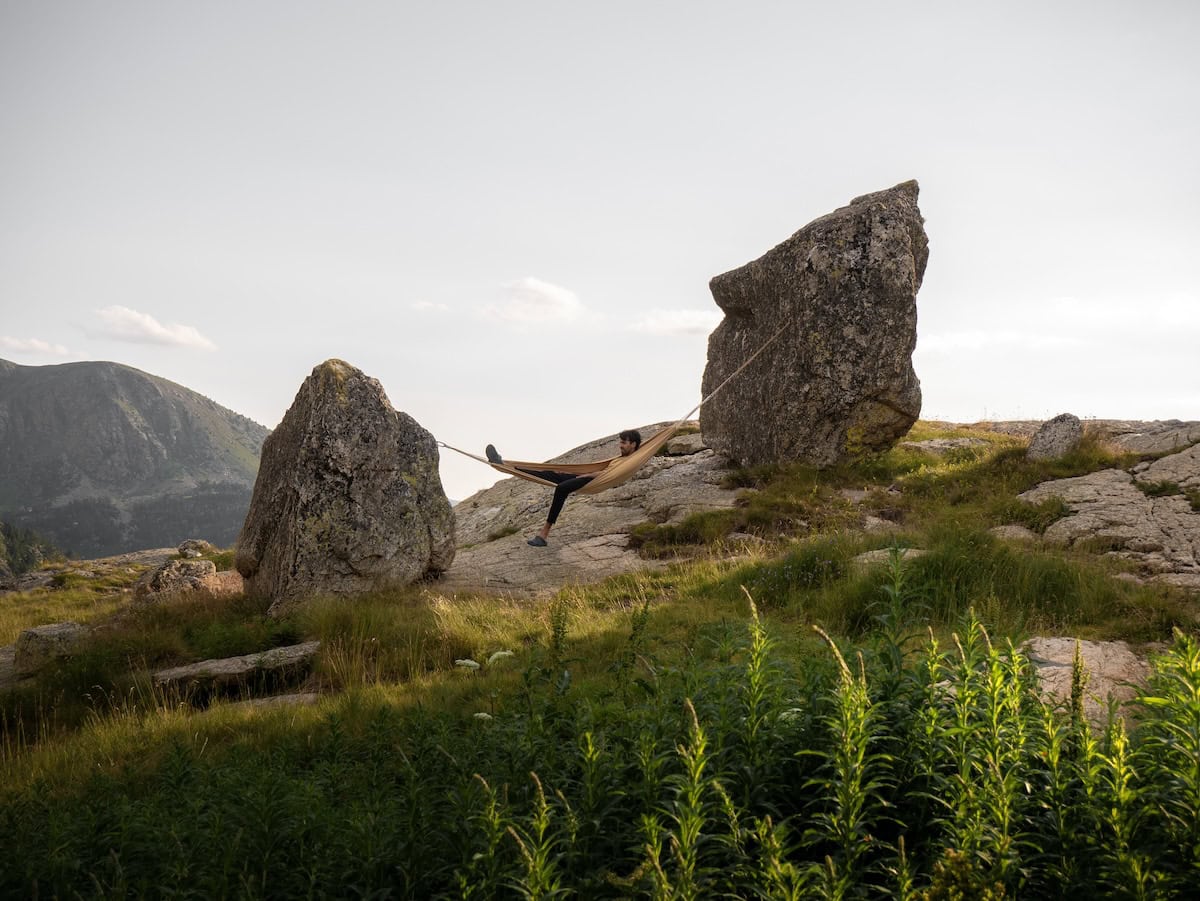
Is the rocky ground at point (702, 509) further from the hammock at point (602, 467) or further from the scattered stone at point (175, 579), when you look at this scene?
the scattered stone at point (175, 579)

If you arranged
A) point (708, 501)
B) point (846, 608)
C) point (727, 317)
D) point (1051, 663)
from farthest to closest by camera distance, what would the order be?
point (727, 317) < point (708, 501) < point (846, 608) < point (1051, 663)

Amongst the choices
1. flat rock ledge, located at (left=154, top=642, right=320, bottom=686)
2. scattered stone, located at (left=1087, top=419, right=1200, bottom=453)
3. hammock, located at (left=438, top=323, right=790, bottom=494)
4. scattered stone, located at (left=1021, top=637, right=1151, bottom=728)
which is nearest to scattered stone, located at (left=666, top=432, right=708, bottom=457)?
hammock, located at (left=438, top=323, right=790, bottom=494)

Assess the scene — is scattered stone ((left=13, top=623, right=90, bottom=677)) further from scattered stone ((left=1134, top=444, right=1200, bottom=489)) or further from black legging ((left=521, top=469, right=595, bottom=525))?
scattered stone ((left=1134, top=444, right=1200, bottom=489))

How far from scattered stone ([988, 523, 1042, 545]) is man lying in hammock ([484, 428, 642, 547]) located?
5799 millimetres

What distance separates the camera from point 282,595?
11.1m

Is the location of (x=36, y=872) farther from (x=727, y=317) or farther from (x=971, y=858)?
(x=727, y=317)

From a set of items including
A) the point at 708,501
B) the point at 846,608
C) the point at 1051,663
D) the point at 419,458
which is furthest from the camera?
the point at 708,501

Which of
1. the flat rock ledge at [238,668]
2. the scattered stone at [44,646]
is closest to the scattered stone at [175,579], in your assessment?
the scattered stone at [44,646]

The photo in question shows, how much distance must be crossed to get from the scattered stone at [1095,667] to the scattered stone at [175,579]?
1263cm

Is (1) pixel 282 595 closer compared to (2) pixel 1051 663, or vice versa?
(2) pixel 1051 663

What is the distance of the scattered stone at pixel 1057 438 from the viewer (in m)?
→ 13.9

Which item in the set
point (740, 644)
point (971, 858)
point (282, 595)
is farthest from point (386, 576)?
point (971, 858)

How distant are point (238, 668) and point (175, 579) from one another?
7.25 m

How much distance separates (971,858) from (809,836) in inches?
22.0
